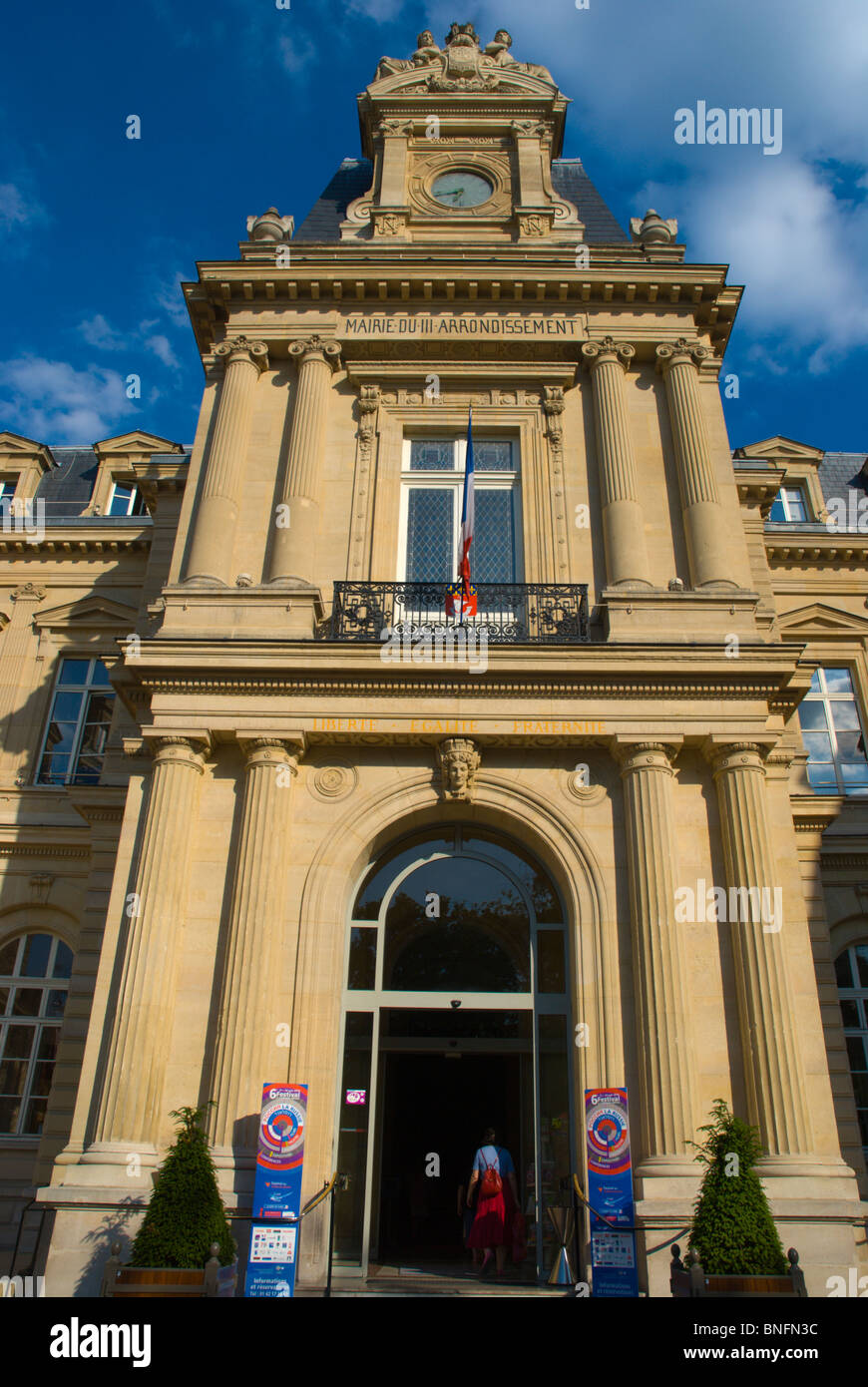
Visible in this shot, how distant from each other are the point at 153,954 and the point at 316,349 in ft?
30.9

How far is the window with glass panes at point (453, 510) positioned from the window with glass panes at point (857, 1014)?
8997 millimetres

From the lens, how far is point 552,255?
52.5ft

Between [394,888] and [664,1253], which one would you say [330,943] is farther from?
[664,1253]

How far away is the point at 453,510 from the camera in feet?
49.0

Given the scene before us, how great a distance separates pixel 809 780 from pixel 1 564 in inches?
647

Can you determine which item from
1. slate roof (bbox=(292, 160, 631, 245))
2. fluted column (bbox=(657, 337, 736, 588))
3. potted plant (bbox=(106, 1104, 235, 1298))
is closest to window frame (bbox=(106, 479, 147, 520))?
slate roof (bbox=(292, 160, 631, 245))

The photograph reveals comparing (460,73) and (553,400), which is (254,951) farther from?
(460,73)

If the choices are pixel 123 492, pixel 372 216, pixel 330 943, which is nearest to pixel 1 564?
pixel 123 492

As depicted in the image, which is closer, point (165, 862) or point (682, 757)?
point (165, 862)

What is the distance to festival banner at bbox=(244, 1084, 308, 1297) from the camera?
909cm

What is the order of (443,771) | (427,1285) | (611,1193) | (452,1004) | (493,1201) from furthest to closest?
(443,771)
(452,1004)
(493,1201)
(427,1285)
(611,1193)

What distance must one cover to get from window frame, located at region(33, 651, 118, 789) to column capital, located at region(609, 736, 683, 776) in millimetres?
10019

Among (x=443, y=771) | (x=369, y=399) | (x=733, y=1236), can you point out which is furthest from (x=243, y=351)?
(x=733, y=1236)

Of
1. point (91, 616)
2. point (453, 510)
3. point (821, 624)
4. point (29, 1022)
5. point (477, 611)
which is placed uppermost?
point (821, 624)
